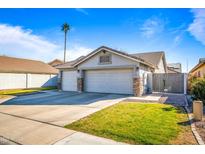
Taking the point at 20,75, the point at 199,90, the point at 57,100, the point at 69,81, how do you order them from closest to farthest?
the point at 199,90 → the point at 57,100 → the point at 69,81 → the point at 20,75

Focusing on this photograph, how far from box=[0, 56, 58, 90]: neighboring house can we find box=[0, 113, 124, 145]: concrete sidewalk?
1609 cm

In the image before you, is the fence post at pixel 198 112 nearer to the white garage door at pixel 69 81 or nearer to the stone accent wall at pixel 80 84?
the stone accent wall at pixel 80 84

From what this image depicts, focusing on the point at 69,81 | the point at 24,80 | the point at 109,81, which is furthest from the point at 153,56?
the point at 24,80

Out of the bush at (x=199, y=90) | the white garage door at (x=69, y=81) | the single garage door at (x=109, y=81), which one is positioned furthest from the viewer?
the white garage door at (x=69, y=81)

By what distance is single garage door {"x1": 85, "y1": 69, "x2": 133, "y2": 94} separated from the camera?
12484 millimetres

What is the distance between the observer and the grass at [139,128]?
3.93m

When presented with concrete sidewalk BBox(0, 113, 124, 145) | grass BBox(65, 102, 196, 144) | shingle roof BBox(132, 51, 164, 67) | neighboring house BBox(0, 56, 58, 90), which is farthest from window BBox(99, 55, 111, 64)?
neighboring house BBox(0, 56, 58, 90)

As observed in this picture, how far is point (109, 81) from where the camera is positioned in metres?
13.3

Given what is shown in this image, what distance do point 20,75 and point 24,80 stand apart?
910mm

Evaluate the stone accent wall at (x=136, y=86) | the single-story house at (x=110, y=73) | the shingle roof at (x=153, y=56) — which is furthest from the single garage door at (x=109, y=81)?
the shingle roof at (x=153, y=56)

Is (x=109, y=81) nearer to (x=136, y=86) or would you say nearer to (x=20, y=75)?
(x=136, y=86)

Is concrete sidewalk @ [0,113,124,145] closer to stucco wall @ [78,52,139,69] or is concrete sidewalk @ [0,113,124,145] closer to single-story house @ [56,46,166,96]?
single-story house @ [56,46,166,96]

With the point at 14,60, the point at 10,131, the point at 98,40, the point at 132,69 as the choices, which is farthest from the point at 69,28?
the point at 10,131

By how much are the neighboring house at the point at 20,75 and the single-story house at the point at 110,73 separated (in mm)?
8773
